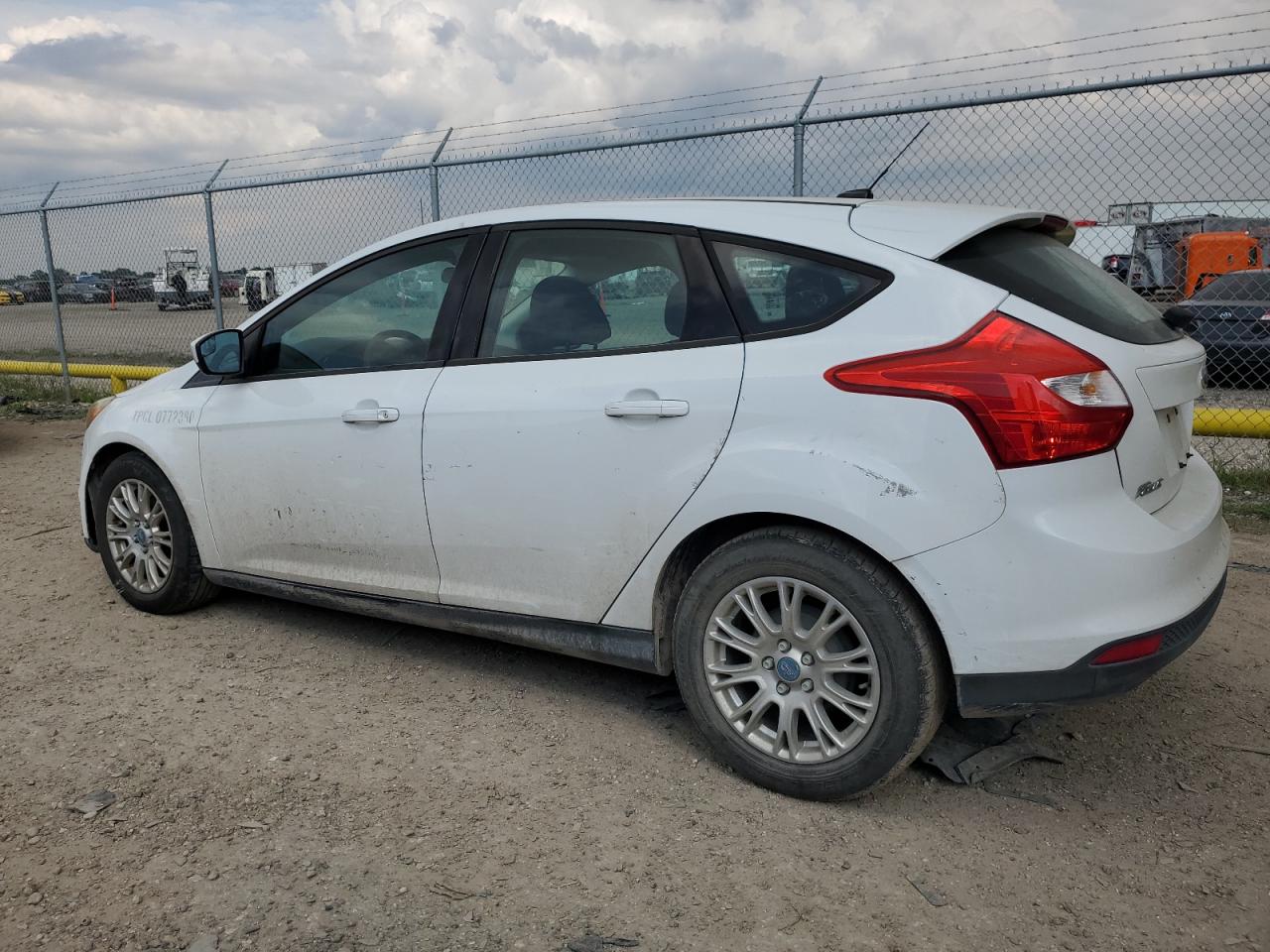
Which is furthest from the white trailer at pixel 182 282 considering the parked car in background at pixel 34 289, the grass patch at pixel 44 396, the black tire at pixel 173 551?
the black tire at pixel 173 551

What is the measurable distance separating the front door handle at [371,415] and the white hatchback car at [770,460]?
0.05ft

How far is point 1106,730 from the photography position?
3471 mm

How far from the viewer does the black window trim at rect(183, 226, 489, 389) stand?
12.0 feet

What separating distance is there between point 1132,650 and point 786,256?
1.38 meters

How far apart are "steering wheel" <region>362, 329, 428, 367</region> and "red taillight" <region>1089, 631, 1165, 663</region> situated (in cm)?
233

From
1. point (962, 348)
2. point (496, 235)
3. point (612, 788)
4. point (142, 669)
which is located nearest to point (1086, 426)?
point (962, 348)

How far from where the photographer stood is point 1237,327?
11469 millimetres

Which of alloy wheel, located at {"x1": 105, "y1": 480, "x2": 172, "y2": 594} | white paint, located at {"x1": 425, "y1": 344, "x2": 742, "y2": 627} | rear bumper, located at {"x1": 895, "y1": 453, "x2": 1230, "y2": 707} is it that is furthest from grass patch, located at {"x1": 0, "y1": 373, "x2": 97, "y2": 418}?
rear bumper, located at {"x1": 895, "y1": 453, "x2": 1230, "y2": 707}

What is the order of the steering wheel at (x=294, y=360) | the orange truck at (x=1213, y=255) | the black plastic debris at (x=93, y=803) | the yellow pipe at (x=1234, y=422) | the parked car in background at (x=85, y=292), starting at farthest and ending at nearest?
the parked car in background at (x=85, y=292), the orange truck at (x=1213, y=255), the yellow pipe at (x=1234, y=422), the steering wheel at (x=294, y=360), the black plastic debris at (x=93, y=803)

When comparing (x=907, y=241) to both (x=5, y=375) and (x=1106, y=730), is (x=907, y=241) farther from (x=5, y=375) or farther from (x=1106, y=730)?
(x=5, y=375)

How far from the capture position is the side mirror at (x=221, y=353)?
416cm

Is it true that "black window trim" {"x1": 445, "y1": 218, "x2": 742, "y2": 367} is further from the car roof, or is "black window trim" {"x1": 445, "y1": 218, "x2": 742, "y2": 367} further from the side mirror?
the side mirror

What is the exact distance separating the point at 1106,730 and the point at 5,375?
1420 cm

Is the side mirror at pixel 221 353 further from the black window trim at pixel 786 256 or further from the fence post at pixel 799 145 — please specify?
the fence post at pixel 799 145
